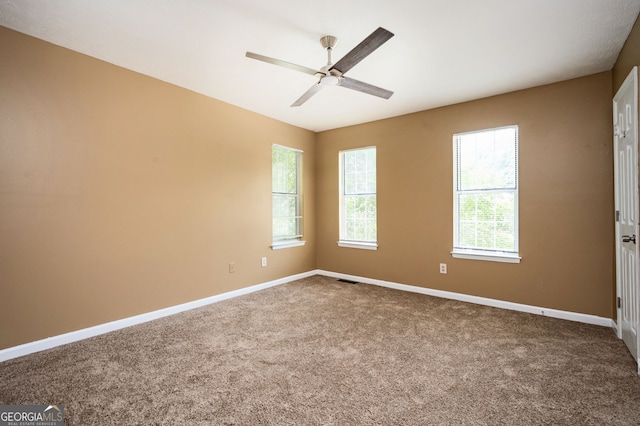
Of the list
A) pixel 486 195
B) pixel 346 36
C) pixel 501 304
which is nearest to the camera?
pixel 346 36

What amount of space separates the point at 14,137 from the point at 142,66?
1231 mm

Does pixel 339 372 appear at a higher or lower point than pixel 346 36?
lower

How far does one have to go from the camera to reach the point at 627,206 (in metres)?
2.51

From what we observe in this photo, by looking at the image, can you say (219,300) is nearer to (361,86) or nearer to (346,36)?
(361,86)

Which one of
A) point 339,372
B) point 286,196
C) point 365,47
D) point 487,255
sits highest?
point 365,47

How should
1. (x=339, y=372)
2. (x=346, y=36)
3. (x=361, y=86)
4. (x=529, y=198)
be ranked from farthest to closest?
(x=529, y=198)
(x=361, y=86)
(x=346, y=36)
(x=339, y=372)

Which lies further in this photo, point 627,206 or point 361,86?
point 361,86

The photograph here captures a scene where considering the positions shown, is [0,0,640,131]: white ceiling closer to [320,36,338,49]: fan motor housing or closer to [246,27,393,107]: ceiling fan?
[320,36,338,49]: fan motor housing

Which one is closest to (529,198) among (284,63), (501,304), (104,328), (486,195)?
(486,195)

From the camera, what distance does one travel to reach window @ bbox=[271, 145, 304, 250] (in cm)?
475

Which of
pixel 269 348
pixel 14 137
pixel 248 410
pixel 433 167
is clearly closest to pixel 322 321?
pixel 269 348

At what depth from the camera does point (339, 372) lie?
2168 millimetres

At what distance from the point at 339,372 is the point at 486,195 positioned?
2862 mm

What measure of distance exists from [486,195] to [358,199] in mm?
1888
